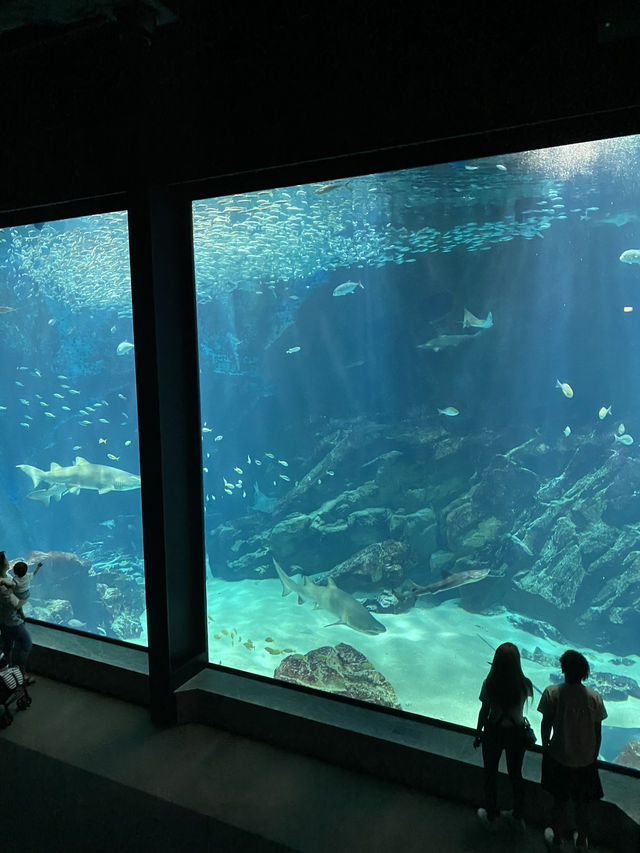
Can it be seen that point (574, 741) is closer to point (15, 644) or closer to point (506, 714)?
point (506, 714)

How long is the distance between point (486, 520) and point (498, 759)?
813 centimetres

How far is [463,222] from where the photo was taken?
11.3 m

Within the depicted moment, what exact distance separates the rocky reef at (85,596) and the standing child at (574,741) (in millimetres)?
9156

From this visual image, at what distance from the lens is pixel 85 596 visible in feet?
34.0

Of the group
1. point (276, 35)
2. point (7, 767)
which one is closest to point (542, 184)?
point (276, 35)

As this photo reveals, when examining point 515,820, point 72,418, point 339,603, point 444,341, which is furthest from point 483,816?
point 72,418

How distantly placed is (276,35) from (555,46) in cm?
A: 145

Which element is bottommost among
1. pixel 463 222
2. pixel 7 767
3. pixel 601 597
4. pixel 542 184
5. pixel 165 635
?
pixel 601 597

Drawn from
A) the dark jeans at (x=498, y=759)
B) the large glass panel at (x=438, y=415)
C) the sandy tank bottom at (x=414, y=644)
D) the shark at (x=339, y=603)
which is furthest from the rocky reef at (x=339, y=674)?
the large glass panel at (x=438, y=415)

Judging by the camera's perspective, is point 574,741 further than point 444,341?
No

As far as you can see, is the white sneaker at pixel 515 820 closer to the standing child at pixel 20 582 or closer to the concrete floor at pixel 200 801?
the concrete floor at pixel 200 801

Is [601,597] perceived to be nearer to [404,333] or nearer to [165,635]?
[404,333]

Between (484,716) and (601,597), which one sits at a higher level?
(484,716)

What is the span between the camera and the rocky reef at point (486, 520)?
32.7 feet
